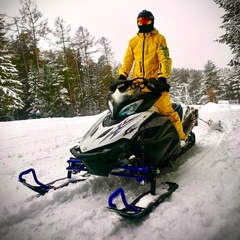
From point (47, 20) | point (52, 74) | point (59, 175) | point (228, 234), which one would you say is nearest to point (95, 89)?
point (52, 74)

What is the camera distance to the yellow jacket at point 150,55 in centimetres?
316

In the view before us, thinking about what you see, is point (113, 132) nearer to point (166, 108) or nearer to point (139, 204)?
point (139, 204)

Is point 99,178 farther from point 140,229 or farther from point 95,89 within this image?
point 95,89

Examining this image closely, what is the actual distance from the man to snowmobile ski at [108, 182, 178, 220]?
39.9 inches

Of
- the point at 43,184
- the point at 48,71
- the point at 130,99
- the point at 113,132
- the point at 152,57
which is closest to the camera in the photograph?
the point at 113,132

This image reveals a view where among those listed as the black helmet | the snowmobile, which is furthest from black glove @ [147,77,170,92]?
the black helmet

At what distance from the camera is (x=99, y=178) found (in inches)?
128

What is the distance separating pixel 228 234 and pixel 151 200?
82cm

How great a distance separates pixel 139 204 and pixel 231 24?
41.4 feet

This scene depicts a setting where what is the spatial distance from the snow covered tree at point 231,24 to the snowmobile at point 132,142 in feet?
37.2

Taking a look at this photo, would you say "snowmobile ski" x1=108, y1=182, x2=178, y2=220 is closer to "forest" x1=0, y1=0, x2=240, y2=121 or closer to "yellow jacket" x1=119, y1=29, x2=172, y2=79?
"yellow jacket" x1=119, y1=29, x2=172, y2=79

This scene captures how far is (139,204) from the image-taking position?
2359 millimetres

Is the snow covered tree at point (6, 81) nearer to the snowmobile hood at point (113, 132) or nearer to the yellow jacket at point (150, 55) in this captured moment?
the yellow jacket at point (150, 55)

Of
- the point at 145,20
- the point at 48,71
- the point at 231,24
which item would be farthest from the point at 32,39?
the point at 145,20
